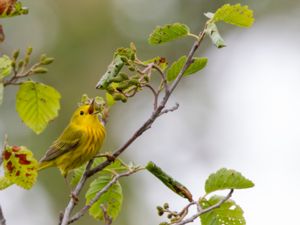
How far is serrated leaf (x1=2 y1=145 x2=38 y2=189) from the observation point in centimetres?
257

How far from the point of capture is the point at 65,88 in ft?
38.4

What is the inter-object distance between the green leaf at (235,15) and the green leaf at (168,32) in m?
0.11

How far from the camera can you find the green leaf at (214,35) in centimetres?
253

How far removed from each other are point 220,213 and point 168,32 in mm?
619

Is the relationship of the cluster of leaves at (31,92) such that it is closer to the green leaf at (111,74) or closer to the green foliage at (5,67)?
the green foliage at (5,67)

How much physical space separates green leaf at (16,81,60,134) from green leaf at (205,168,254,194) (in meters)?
0.55

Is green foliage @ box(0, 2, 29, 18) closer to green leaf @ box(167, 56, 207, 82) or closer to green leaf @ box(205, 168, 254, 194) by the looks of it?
green leaf @ box(167, 56, 207, 82)

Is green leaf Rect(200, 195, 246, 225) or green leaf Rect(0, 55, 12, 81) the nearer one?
green leaf Rect(0, 55, 12, 81)

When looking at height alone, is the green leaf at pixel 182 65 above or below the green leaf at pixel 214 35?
below

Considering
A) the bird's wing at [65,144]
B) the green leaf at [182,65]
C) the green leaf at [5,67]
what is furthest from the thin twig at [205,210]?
the bird's wing at [65,144]

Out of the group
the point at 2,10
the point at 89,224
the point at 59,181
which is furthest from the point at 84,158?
the point at 59,181

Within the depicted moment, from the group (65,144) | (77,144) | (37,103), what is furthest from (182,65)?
(65,144)

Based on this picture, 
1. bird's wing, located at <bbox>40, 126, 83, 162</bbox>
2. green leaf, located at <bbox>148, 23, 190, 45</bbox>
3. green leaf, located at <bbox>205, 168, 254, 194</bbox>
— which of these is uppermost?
green leaf, located at <bbox>148, 23, 190, 45</bbox>

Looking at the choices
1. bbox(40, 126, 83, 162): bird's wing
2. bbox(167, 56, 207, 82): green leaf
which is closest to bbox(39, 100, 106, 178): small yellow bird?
bbox(40, 126, 83, 162): bird's wing
